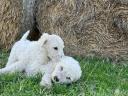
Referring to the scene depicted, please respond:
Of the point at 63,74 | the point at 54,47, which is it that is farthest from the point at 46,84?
the point at 54,47

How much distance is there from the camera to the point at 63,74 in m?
4.63

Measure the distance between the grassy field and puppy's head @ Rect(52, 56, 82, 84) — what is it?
6cm

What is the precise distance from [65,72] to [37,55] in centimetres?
49

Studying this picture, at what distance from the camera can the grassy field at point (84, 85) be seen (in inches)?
181

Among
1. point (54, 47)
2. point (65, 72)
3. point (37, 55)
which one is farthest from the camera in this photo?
point (37, 55)

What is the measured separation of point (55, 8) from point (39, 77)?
1.56 m

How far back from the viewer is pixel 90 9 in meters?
6.06

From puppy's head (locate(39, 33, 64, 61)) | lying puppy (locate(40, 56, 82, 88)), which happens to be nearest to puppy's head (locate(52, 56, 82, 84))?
lying puppy (locate(40, 56, 82, 88))

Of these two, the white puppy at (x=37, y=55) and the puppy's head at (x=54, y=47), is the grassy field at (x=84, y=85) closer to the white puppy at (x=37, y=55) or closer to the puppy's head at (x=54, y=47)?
the white puppy at (x=37, y=55)

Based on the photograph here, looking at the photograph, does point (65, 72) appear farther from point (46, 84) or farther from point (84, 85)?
point (84, 85)

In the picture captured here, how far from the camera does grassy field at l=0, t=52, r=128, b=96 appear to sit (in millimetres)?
4605

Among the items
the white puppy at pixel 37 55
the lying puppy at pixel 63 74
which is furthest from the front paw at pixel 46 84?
the white puppy at pixel 37 55

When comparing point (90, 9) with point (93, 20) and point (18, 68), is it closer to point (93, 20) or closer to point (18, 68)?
point (93, 20)

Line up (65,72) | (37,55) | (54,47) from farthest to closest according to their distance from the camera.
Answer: (37,55)
(54,47)
(65,72)
